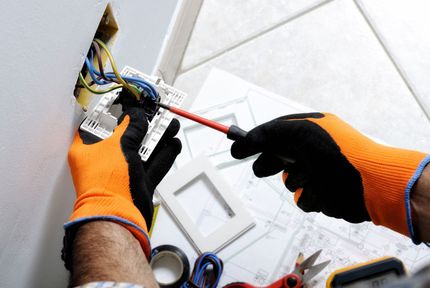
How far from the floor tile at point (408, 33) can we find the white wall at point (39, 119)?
717 mm

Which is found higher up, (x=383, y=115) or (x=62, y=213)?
(x=383, y=115)

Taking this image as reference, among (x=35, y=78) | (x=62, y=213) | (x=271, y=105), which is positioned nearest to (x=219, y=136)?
(x=271, y=105)

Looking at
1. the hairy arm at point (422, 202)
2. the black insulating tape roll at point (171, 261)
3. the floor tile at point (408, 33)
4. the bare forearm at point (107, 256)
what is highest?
the floor tile at point (408, 33)

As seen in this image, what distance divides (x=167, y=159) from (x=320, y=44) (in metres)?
0.63

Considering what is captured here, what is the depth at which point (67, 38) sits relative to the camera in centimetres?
48

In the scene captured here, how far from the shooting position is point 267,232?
85 cm

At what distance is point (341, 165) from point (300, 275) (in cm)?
28

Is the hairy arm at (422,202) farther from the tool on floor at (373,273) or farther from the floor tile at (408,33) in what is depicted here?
the floor tile at (408,33)

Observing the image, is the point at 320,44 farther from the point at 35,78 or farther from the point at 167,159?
the point at 35,78

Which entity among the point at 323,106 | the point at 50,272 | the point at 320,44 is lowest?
the point at 50,272

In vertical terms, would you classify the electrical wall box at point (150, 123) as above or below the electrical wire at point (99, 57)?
below

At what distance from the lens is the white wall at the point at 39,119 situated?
15.5 inches

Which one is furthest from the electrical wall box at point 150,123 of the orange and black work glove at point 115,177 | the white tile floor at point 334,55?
the white tile floor at point 334,55

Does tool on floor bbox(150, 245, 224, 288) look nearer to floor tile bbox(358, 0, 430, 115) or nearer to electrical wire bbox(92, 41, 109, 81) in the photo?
electrical wire bbox(92, 41, 109, 81)
